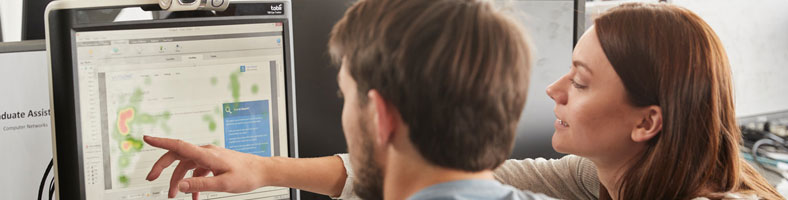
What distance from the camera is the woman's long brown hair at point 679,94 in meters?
0.94

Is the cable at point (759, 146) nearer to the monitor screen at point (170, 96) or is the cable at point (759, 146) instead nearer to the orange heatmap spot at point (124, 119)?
the monitor screen at point (170, 96)

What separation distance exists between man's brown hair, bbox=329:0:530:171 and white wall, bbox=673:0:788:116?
1.44m

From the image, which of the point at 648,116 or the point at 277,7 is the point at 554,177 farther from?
the point at 277,7

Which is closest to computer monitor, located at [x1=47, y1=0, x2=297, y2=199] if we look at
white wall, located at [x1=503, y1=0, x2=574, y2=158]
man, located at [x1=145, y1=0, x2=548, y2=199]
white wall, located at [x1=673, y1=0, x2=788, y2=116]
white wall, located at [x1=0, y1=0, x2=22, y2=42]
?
man, located at [x1=145, y1=0, x2=548, y2=199]

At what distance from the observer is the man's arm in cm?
90

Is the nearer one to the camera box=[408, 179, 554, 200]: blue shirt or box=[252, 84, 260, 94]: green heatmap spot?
box=[408, 179, 554, 200]: blue shirt

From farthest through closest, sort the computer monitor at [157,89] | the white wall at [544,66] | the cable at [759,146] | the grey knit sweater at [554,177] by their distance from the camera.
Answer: the cable at [759,146], the white wall at [544,66], the grey knit sweater at [554,177], the computer monitor at [157,89]

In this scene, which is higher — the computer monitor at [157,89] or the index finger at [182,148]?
the computer monitor at [157,89]

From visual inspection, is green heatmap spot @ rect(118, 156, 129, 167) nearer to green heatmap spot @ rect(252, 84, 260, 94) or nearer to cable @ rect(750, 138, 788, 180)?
green heatmap spot @ rect(252, 84, 260, 94)

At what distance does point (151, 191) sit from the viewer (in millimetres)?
955

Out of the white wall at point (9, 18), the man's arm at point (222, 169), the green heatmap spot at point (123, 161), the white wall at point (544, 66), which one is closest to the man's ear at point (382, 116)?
the man's arm at point (222, 169)

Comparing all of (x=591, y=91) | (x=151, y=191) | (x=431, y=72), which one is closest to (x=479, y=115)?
(x=431, y=72)

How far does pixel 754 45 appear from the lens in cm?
202

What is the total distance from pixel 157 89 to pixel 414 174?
398mm
